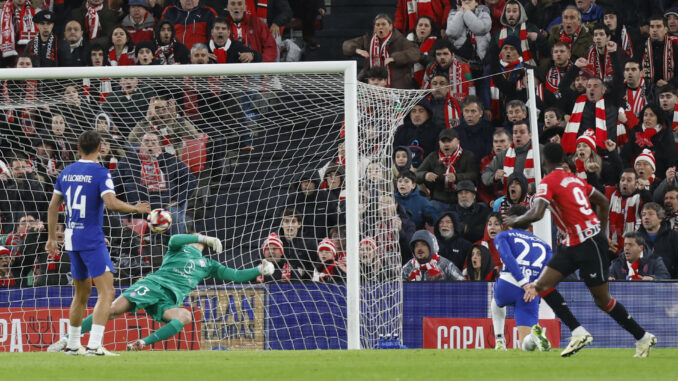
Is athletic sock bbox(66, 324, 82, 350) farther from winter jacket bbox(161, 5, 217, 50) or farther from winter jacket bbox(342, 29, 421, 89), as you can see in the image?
winter jacket bbox(161, 5, 217, 50)

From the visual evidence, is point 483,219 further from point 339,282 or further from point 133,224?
point 133,224

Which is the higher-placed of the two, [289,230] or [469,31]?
[469,31]

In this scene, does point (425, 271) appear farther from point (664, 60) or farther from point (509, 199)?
point (664, 60)

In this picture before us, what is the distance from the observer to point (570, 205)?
984 centimetres

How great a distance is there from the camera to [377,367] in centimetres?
863

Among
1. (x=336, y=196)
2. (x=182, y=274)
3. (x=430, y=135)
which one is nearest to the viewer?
(x=182, y=274)

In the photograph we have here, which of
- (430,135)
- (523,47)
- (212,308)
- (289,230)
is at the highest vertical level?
(523,47)

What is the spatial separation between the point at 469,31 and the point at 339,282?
5110 mm

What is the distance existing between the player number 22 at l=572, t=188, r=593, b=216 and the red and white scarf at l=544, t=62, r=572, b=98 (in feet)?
21.4

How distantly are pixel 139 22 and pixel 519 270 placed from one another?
9.10 meters

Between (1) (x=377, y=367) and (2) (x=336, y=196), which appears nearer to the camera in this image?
(1) (x=377, y=367)

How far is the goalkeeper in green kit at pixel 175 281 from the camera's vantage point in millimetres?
11602

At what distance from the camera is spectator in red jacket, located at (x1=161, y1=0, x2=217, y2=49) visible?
17.8 m

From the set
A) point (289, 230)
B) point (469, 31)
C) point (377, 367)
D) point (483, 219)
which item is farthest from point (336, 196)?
point (377, 367)
